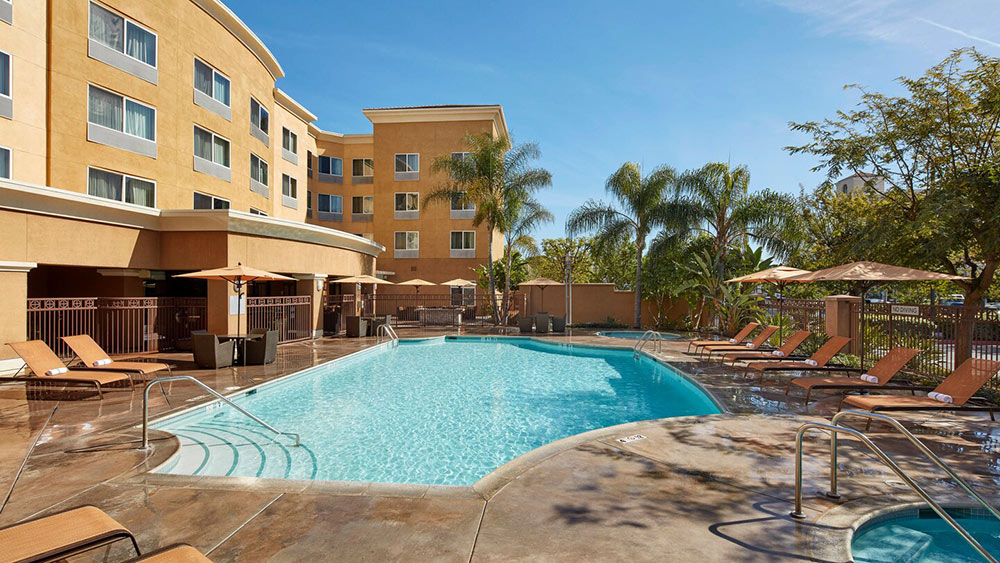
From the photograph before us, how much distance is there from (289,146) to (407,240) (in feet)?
31.4

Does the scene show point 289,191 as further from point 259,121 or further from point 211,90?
point 211,90

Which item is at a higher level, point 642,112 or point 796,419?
point 642,112

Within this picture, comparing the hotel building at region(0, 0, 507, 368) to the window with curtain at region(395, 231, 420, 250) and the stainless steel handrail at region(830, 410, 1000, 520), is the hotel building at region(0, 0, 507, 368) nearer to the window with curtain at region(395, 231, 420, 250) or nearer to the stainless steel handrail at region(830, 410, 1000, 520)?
the window with curtain at region(395, 231, 420, 250)

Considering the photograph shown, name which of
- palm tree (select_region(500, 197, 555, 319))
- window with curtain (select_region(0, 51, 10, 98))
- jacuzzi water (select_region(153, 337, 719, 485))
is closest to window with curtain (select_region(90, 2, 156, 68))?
window with curtain (select_region(0, 51, 10, 98))

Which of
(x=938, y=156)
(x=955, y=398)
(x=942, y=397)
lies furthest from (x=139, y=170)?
(x=938, y=156)

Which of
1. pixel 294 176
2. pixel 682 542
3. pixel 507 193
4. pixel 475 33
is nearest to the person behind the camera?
pixel 682 542

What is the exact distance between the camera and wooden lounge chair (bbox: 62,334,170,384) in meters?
9.62

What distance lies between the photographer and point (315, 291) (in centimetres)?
1998

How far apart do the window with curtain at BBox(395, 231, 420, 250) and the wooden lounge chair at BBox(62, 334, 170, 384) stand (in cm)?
2398

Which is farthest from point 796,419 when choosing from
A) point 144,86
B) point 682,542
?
point 144,86

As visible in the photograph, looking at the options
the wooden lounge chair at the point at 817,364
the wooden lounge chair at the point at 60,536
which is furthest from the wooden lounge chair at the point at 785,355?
the wooden lounge chair at the point at 60,536

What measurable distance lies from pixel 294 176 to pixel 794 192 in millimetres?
28135

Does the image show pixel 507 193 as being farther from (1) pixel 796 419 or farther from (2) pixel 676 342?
(1) pixel 796 419

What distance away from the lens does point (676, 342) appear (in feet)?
61.4
